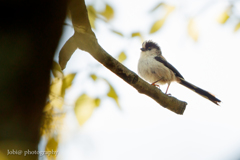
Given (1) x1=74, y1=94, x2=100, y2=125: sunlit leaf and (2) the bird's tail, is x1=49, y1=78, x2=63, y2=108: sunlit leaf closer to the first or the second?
(1) x1=74, y1=94, x2=100, y2=125: sunlit leaf

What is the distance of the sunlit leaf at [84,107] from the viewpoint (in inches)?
96.3

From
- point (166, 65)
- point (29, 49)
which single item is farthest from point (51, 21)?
point (166, 65)

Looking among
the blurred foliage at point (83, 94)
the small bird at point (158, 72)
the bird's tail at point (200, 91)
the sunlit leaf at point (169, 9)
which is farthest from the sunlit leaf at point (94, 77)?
the bird's tail at point (200, 91)

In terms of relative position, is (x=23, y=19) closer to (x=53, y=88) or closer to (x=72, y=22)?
(x=72, y=22)

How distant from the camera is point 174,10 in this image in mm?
3141

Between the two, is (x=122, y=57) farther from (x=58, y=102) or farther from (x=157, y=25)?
(x=58, y=102)

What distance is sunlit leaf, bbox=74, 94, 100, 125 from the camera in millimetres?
2445

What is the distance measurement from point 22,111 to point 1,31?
0.38 meters

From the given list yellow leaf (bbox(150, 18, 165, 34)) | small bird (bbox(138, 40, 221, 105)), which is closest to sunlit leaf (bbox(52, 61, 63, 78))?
yellow leaf (bbox(150, 18, 165, 34))

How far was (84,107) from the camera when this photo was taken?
2604mm

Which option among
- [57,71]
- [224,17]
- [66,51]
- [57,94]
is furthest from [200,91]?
[66,51]

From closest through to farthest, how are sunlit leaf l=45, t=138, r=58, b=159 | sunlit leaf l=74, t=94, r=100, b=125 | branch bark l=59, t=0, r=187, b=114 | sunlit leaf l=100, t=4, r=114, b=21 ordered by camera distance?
branch bark l=59, t=0, r=187, b=114 → sunlit leaf l=45, t=138, r=58, b=159 → sunlit leaf l=74, t=94, r=100, b=125 → sunlit leaf l=100, t=4, r=114, b=21

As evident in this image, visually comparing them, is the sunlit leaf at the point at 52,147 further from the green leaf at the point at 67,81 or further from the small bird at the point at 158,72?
the small bird at the point at 158,72

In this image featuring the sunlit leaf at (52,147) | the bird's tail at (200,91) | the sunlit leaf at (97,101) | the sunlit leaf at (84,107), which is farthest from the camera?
the bird's tail at (200,91)
